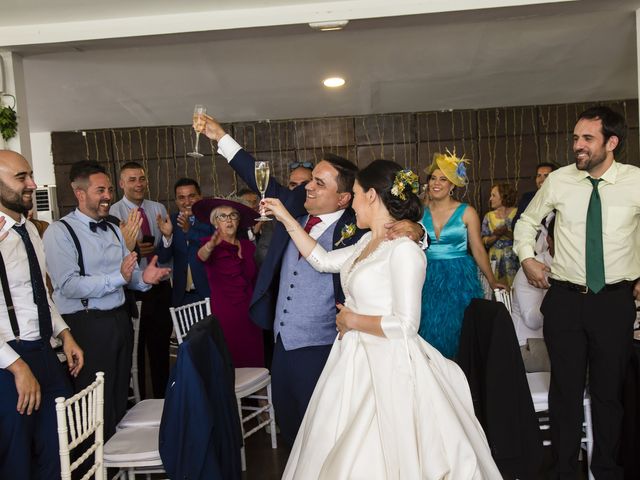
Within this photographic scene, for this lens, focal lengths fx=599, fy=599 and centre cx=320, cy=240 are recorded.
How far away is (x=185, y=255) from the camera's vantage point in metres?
4.76

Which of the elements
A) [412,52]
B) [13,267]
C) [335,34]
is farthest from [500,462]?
[412,52]

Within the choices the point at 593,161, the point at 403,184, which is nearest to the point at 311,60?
the point at 593,161

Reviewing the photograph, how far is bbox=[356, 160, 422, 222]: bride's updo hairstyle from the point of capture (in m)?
2.26

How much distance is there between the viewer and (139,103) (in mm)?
6621

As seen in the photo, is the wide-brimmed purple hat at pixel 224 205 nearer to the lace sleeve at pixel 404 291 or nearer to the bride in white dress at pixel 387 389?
the bride in white dress at pixel 387 389

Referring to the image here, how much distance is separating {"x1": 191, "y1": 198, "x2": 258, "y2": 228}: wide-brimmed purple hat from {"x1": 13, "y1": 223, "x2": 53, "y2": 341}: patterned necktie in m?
1.86

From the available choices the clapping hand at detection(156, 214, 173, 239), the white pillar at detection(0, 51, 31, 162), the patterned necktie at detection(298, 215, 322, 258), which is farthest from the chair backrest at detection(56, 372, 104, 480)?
the white pillar at detection(0, 51, 31, 162)

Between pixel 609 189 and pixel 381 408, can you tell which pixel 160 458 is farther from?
pixel 609 189

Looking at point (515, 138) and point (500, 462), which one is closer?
point (500, 462)

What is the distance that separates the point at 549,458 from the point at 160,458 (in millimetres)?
2178

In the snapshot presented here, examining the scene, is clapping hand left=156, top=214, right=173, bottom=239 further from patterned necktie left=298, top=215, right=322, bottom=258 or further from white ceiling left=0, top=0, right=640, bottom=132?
patterned necktie left=298, top=215, right=322, bottom=258

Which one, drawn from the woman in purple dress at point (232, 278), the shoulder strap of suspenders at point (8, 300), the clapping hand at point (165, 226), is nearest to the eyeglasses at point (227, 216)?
the woman in purple dress at point (232, 278)

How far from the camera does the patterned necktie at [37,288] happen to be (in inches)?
Result: 95.8

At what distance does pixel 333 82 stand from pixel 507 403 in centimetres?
424
